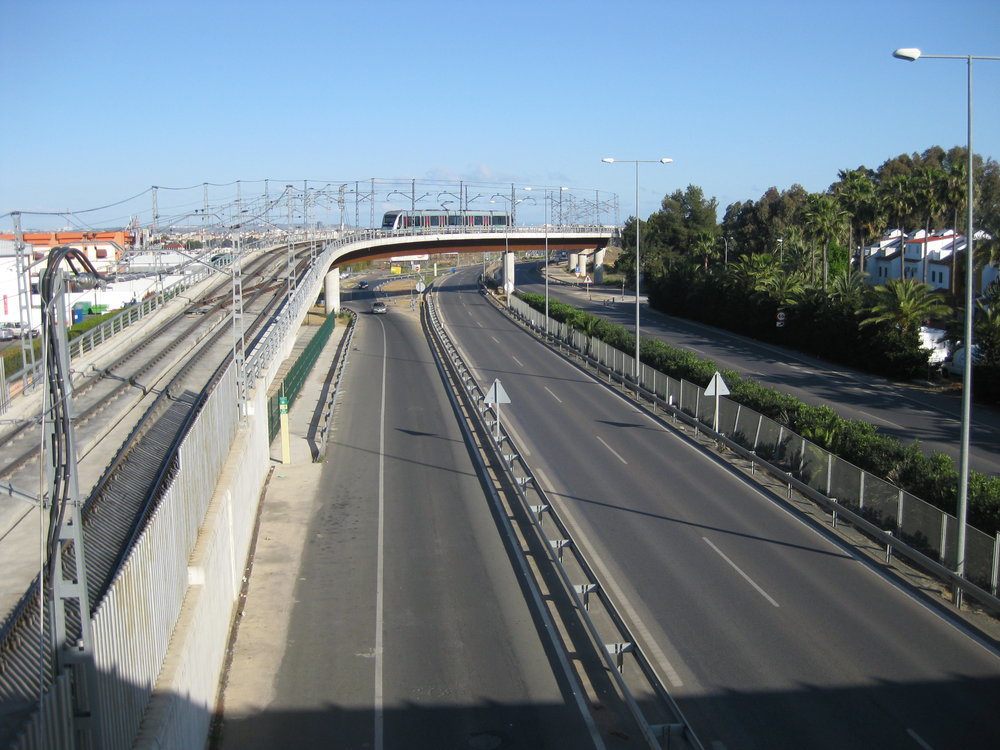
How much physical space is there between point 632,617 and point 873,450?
8.97 meters

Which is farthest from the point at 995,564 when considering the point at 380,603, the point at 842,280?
the point at 842,280

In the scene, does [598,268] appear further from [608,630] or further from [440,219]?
[608,630]

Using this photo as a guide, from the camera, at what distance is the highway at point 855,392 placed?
87.7ft

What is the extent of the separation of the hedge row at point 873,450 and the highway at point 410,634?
A: 822 centimetres

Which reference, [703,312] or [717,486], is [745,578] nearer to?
[717,486]

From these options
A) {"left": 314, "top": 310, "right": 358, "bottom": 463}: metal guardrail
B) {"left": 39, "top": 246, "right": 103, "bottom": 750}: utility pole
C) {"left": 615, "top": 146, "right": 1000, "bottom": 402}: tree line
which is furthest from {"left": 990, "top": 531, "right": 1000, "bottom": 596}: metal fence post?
{"left": 615, "top": 146, "right": 1000, "bottom": 402}: tree line

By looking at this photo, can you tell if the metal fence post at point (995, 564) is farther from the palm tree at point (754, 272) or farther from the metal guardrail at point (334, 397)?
the palm tree at point (754, 272)

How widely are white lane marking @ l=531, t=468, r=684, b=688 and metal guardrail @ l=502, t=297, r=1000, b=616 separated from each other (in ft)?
16.3

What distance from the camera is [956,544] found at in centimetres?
1445

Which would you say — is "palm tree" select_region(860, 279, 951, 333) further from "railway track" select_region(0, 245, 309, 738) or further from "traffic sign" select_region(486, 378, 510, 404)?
"railway track" select_region(0, 245, 309, 738)

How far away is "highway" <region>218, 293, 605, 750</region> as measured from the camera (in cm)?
1050

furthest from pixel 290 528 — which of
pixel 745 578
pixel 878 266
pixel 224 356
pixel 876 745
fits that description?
pixel 878 266

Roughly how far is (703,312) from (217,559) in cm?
5076

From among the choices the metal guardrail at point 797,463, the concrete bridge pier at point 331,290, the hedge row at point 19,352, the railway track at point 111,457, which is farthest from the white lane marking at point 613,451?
the concrete bridge pier at point 331,290
